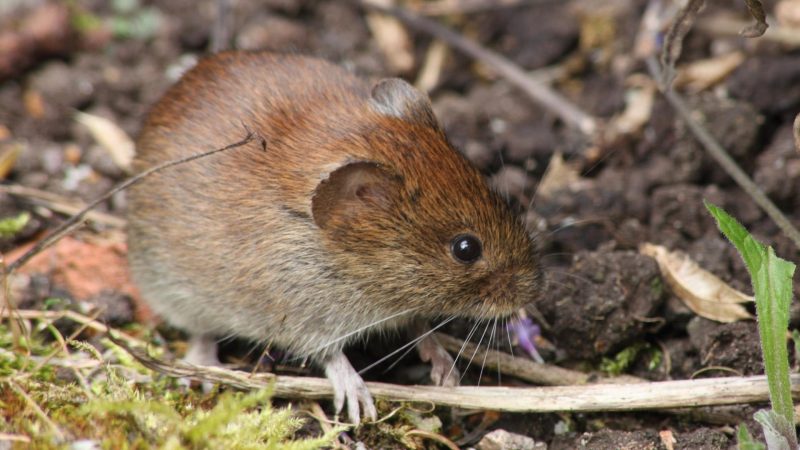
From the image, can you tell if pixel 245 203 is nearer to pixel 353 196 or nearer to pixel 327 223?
pixel 327 223

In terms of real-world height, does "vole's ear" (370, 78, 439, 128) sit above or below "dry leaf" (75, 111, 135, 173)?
below

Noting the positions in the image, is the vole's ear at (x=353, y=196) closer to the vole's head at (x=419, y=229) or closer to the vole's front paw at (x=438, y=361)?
the vole's head at (x=419, y=229)

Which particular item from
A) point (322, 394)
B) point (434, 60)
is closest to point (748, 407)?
point (322, 394)

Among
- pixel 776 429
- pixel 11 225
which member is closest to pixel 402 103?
pixel 776 429

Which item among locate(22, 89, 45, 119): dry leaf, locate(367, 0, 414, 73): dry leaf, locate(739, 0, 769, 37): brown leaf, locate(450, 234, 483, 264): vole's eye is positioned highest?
locate(367, 0, 414, 73): dry leaf

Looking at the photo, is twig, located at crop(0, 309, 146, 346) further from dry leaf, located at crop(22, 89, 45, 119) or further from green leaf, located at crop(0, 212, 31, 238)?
dry leaf, located at crop(22, 89, 45, 119)

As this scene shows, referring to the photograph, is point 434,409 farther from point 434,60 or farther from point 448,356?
point 434,60

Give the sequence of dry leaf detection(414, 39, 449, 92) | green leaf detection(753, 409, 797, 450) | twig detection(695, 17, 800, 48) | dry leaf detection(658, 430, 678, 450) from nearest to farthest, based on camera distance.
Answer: green leaf detection(753, 409, 797, 450) → dry leaf detection(658, 430, 678, 450) → twig detection(695, 17, 800, 48) → dry leaf detection(414, 39, 449, 92)

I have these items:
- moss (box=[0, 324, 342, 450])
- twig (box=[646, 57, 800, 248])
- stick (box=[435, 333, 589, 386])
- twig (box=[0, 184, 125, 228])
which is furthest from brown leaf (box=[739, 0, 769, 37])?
twig (box=[0, 184, 125, 228])
